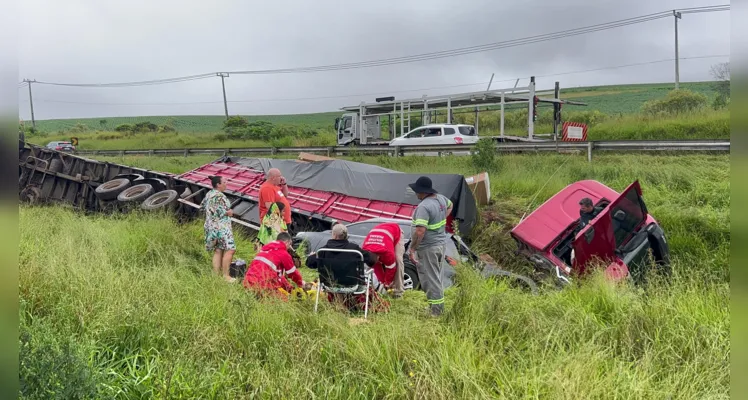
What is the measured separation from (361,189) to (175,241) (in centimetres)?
338

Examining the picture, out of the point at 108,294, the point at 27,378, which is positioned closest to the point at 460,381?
the point at 27,378

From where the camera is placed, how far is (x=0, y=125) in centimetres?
132

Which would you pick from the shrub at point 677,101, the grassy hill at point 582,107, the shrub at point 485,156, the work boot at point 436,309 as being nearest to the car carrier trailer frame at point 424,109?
the shrub at point 485,156

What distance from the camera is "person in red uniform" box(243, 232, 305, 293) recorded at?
4.57m

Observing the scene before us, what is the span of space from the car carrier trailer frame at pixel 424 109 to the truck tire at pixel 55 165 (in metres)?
11.3

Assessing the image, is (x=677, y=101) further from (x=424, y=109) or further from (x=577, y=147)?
(x=577, y=147)

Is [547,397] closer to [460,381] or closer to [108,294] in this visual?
[460,381]

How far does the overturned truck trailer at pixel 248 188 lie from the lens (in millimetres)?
8172

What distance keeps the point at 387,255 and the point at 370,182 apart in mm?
3737

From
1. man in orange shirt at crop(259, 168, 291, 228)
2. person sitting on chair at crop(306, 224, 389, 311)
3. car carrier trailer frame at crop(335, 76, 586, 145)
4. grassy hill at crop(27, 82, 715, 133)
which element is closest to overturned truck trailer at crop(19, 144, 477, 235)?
man in orange shirt at crop(259, 168, 291, 228)

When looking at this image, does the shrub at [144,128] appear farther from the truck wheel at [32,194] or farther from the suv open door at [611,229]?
the suv open door at [611,229]

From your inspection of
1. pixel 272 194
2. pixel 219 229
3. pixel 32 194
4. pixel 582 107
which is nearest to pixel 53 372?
pixel 219 229

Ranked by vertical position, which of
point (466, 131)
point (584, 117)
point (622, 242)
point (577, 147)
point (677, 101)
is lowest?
point (622, 242)

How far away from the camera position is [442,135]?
16.5 meters
